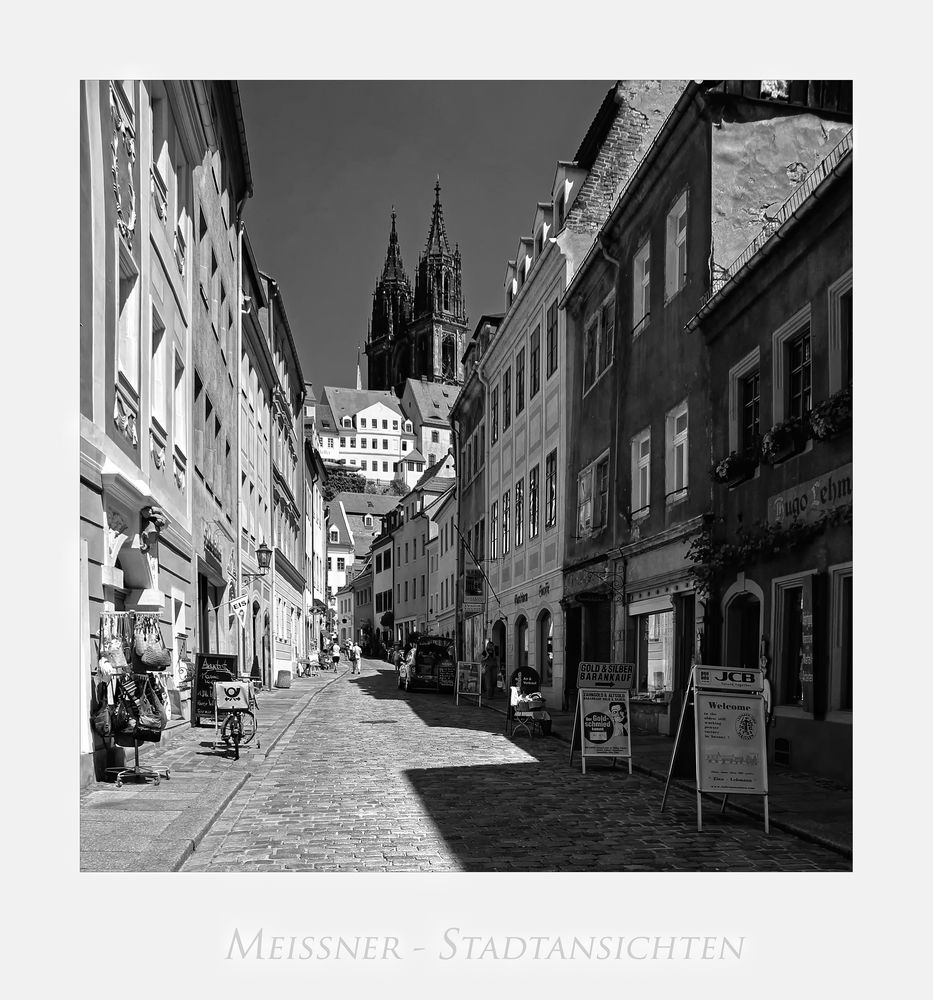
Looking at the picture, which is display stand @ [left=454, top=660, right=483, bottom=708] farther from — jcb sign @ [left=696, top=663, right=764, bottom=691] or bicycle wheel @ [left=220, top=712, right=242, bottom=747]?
jcb sign @ [left=696, top=663, right=764, bottom=691]

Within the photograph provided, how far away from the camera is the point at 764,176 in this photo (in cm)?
1800

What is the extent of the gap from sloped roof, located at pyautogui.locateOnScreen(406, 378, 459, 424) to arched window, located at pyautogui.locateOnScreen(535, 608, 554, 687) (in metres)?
129

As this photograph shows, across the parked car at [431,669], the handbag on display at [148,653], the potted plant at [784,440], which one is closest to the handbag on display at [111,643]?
the handbag on display at [148,653]

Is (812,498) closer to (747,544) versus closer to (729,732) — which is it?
(747,544)

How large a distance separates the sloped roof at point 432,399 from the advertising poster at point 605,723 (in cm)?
14444

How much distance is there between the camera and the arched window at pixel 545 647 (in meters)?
27.8

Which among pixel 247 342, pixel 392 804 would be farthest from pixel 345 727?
pixel 247 342

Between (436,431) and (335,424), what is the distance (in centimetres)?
1414

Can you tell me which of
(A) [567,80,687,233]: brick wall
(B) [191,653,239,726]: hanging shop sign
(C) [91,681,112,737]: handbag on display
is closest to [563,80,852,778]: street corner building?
(A) [567,80,687,233]: brick wall

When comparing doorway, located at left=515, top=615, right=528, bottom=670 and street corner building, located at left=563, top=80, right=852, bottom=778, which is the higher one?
street corner building, located at left=563, top=80, right=852, bottom=778

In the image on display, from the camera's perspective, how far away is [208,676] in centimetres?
1798

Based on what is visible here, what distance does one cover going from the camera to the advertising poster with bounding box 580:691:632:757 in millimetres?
13875

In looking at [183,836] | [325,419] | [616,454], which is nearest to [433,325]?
[325,419]

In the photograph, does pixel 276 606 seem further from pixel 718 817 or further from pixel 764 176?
pixel 718 817
